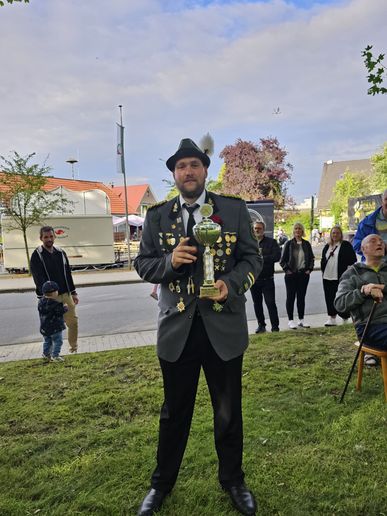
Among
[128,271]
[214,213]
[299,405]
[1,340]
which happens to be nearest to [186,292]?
[214,213]

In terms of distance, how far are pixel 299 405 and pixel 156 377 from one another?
1702 mm

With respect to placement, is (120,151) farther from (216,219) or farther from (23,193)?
(216,219)

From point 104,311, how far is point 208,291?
877 cm

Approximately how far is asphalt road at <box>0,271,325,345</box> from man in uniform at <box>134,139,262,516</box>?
588cm

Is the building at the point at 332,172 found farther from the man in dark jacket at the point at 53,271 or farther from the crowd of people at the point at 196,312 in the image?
the crowd of people at the point at 196,312

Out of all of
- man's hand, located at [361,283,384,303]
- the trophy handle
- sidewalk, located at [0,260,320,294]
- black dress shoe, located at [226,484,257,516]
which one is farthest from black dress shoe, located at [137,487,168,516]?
sidewalk, located at [0,260,320,294]

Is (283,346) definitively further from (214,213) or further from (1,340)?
(1,340)

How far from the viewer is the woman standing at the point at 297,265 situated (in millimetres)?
7570

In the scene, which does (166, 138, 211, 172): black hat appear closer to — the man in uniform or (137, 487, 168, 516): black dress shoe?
the man in uniform

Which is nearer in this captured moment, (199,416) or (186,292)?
(186,292)

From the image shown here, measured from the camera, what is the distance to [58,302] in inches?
229

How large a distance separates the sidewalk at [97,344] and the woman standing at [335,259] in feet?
3.11

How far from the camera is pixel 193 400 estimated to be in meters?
2.56

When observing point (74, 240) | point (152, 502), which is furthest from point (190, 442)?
point (74, 240)
